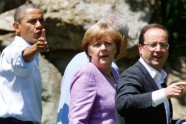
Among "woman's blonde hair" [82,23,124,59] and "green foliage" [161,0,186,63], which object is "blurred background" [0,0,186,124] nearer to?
"green foliage" [161,0,186,63]

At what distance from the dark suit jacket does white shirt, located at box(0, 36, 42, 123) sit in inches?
33.5

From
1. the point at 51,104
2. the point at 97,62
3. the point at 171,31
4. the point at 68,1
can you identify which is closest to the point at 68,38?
the point at 68,1

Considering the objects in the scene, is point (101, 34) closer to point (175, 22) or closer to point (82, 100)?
point (82, 100)

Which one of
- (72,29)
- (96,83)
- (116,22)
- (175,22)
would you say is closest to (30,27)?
(116,22)

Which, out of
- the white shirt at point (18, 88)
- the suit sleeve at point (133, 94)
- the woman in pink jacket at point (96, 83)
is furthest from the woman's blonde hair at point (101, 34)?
the white shirt at point (18, 88)

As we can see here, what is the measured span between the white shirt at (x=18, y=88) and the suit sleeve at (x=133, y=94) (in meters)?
0.86

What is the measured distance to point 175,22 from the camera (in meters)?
7.77

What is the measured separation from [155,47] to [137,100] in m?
0.36

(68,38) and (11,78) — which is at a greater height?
(11,78)

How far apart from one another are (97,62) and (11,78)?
0.69 m

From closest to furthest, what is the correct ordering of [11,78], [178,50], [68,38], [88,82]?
[88,82], [11,78], [68,38], [178,50]

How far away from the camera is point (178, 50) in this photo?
25.4 feet

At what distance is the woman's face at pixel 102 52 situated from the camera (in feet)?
10.6

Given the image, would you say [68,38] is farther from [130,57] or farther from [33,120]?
[33,120]
